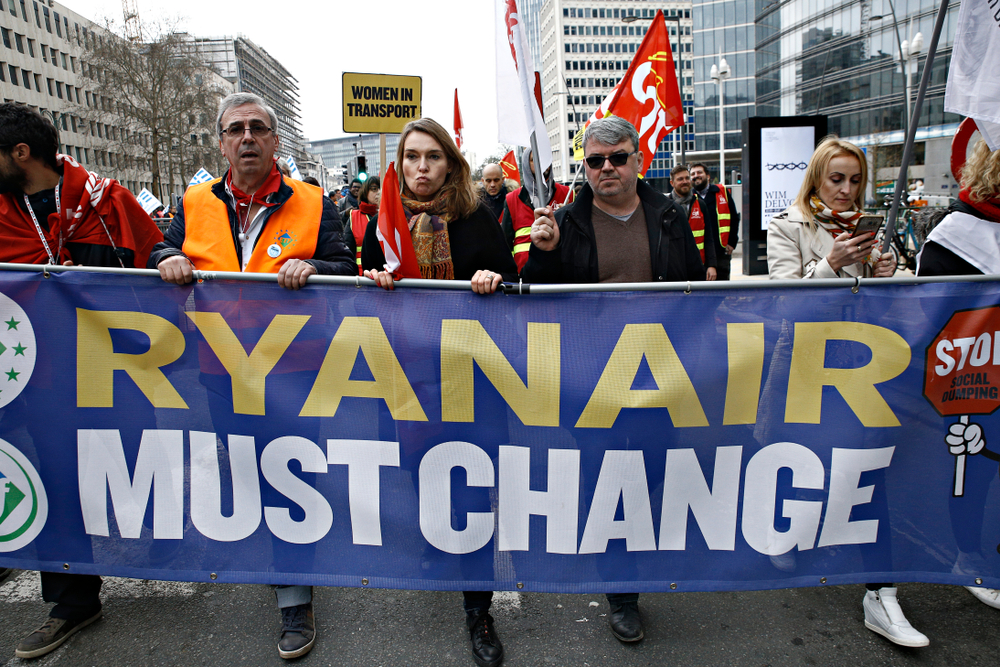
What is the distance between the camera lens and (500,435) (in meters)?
2.43

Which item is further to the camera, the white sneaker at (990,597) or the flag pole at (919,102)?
the white sneaker at (990,597)

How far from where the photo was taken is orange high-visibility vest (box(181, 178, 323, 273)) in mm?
2775

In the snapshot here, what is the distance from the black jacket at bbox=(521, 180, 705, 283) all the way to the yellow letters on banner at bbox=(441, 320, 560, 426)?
1.82 feet

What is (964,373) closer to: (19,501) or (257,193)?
(257,193)

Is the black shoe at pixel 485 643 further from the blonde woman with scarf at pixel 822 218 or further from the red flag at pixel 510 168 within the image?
the red flag at pixel 510 168

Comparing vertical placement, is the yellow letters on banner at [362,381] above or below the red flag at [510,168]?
below

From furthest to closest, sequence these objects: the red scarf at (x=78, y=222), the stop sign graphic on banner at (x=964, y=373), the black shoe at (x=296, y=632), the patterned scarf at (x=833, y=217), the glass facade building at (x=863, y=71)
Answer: the glass facade building at (x=863, y=71) → the red scarf at (x=78, y=222) → the patterned scarf at (x=833, y=217) → the black shoe at (x=296, y=632) → the stop sign graphic on banner at (x=964, y=373)

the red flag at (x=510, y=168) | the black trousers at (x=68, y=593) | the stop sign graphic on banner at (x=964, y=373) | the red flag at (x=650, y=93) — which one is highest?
the red flag at (x=650, y=93)

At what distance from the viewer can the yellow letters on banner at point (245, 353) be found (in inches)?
98.9

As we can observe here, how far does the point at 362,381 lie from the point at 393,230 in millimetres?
584

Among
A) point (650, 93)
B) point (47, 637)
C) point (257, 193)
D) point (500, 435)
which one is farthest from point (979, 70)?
point (47, 637)

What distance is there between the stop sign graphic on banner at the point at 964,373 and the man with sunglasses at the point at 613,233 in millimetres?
912

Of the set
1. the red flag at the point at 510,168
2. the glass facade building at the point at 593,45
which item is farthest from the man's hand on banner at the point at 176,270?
the glass facade building at the point at 593,45

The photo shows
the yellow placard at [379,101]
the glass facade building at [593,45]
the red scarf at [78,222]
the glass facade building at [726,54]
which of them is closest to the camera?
the red scarf at [78,222]
